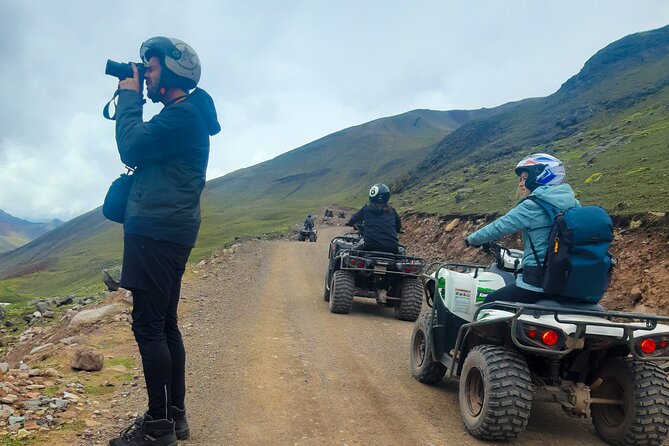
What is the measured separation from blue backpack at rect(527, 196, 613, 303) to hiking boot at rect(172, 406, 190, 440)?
2960mm

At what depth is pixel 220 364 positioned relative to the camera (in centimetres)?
632

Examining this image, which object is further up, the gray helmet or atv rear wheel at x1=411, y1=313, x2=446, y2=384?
the gray helmet

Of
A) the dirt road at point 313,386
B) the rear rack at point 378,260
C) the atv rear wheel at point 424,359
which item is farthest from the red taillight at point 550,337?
the rear rack at point 378,260

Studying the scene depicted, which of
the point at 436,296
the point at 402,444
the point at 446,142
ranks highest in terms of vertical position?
the point at 446,142

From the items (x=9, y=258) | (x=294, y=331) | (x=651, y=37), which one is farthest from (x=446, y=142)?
(x=9, y=258)

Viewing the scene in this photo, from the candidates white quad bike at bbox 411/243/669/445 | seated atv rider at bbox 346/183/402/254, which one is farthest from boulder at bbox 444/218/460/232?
white quad bike at bbox 411/243/669/445

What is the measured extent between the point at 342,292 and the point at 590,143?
30623mm

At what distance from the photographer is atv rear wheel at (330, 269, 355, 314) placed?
396 inches

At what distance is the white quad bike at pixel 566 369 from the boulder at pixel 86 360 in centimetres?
378

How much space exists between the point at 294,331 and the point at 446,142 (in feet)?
308

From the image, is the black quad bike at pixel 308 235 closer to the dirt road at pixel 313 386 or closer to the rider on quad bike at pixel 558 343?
the dirt road at pixel 313 386

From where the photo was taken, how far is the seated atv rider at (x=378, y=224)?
34.5 ft

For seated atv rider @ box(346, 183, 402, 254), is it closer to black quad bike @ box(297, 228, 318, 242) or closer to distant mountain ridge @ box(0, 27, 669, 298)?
distant mountain ridge @ box(0, 27, 669, 298)

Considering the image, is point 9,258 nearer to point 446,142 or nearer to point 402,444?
point 446,142
